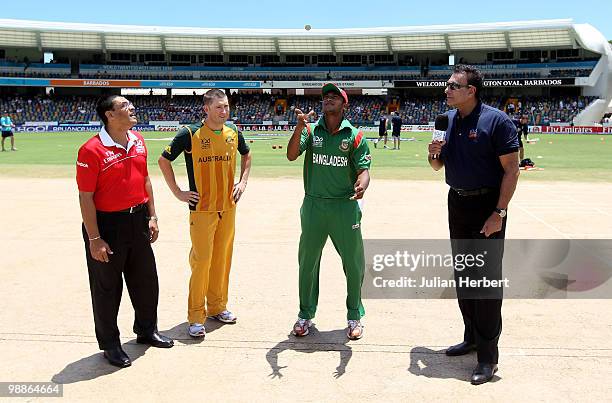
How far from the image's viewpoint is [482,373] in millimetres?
4098

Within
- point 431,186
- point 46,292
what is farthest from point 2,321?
point 431,186

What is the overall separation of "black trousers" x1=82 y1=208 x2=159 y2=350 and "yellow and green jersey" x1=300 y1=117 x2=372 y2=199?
1498 millimetres

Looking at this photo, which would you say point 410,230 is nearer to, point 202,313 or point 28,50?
point 202,313

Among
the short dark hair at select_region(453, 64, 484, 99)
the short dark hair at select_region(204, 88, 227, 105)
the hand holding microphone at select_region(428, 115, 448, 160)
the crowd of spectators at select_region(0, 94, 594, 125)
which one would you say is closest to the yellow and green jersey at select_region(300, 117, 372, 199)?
Answer: the hand holding microphone at select_region(428, 115, 448, 160)

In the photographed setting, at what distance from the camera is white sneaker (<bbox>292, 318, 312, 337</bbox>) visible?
4.88 meters

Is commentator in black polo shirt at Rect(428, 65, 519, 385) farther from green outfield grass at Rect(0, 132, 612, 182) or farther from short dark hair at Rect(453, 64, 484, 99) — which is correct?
green outfield grass at Rect(0, 132, 612, 182)

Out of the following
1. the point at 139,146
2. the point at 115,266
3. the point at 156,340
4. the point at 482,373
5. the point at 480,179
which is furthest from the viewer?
the point at 156,340

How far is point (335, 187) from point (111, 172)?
5.95 feet

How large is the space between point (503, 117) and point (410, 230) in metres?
4.99

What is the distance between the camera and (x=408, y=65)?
69188 mm

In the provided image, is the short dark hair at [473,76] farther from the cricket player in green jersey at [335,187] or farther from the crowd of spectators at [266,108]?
the crowd of spectators at [266,108]

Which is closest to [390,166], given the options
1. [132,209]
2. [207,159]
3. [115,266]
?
[207,159]

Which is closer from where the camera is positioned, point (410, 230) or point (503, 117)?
point (503, 117)

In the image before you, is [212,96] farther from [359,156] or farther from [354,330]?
[354,330]
